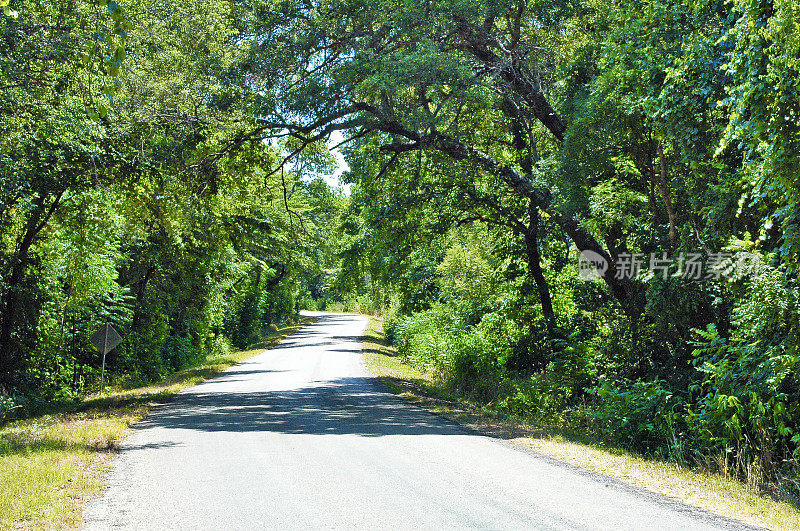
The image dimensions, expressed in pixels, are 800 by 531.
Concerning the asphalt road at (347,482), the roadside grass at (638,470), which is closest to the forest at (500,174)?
the roadside grass at (638,470)

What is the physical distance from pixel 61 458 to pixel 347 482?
413 centimetres

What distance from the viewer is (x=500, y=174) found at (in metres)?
15.9

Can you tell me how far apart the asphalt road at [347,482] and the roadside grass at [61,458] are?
270 mm

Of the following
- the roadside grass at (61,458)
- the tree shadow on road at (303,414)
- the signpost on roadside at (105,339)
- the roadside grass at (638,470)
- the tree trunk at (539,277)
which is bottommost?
the roadside grass at (638,470)

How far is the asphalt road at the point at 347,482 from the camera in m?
6.13

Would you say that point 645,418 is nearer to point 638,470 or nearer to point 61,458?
point 638,470

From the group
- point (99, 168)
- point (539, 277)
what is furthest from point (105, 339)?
point (539, 277)

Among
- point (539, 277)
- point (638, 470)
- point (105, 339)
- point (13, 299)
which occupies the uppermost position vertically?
point (539, 277)

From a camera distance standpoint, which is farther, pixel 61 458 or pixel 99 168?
pixel 99 168

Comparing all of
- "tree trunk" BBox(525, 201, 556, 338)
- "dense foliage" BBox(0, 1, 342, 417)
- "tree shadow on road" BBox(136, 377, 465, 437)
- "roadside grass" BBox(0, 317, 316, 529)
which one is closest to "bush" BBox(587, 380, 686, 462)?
"tree shadow on road" BBox(136, 377, 465, 437)

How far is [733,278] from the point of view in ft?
31.9

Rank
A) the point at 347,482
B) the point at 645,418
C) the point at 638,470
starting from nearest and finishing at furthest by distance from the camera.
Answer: the point at 347,482
the point at 638,470
the point at 645,418

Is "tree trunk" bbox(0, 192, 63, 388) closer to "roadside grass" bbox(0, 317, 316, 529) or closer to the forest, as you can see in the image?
the forest

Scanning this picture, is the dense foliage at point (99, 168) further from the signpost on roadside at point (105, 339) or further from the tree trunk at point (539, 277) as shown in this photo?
the tree trunk at point (539, 277)
